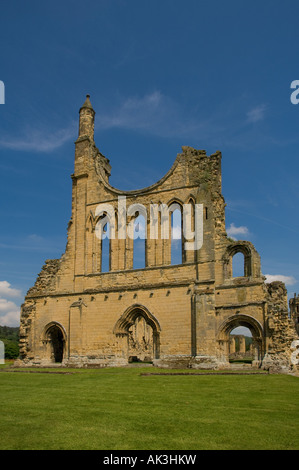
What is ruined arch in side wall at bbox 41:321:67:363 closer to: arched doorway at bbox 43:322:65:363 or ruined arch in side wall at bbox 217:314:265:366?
arched doorway at bbox 43:322:65:363

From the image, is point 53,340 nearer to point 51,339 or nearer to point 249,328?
point 51,339

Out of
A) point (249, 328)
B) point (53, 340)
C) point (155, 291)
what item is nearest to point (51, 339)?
point (53, 340)

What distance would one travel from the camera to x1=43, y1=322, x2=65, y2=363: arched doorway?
86.0 ft

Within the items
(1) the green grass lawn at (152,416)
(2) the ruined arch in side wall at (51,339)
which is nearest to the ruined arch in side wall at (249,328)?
(1) the green grass lawn at (152,416)

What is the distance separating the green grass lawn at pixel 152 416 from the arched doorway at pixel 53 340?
1192cm

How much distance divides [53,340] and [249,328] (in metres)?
11.8

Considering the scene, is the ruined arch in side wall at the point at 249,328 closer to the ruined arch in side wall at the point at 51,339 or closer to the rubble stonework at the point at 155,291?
the rubble stonework at the point at 155,291

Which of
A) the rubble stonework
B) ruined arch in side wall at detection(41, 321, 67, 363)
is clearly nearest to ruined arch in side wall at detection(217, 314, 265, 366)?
the rubble stonework

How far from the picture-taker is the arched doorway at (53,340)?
2622 cm

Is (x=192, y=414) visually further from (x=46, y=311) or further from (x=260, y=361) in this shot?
(x=46, y=311)

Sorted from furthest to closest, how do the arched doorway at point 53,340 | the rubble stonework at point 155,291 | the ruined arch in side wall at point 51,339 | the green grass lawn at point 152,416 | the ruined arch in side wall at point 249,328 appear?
the arched doorway at point 53,340 → the ruined arch in side wall at point 51,339 → the rubble stonework at point 155,291 → the ruined arch in side wall at point 249,328 → the green grass lawn at point 152,416

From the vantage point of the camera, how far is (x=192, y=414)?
8727 mm

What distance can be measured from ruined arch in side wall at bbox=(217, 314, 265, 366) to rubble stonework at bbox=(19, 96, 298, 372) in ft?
0.16
